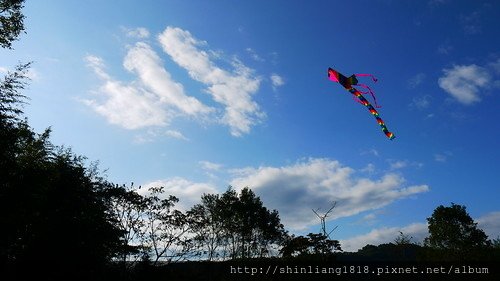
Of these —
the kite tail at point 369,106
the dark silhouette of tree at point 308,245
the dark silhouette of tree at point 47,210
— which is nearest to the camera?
the kite tail at point 369,106

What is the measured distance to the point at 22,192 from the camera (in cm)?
1892

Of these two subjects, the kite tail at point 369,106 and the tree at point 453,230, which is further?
the tree at point 453,230

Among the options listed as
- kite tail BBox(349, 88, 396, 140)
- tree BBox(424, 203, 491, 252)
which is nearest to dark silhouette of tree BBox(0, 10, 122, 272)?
kite tail BBox(349, 88, 396, 140)

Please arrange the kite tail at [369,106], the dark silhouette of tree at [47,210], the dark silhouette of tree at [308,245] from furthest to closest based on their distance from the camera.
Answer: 1. the dark silhouette of tree at [308,245]
2. the dark silhouette of tree at [47,210]
3. the kite tail at [369,106]

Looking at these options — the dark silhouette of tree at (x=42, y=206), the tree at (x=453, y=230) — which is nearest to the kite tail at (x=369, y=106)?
the dark silhouette of tree at (x=42, y=206)

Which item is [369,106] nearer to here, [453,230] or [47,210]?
[47,210]

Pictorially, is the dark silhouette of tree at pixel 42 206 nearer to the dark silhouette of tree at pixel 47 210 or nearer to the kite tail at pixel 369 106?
the dark silhouette of tree at pixel 47 210

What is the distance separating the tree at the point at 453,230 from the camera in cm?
4631

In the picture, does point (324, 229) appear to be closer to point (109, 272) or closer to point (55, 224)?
point (109, 272)

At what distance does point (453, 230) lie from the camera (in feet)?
156

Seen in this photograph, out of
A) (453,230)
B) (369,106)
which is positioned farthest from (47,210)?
(453,230)

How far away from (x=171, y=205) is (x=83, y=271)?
625 inches

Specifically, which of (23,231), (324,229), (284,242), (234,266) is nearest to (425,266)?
(324,229)

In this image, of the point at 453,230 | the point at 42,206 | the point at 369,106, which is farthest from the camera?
the point at 453,230
